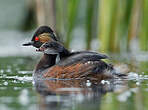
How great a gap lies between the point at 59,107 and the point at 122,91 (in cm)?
178

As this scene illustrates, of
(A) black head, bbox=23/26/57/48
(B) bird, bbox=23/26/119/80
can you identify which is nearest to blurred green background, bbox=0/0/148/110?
(B) bird, bbox=23/26/119/80

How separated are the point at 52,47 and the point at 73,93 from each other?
8.78ft

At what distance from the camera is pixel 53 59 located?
36.3ft

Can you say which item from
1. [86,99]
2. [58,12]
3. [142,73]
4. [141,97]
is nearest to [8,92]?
[86,99]

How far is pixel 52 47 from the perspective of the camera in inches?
418

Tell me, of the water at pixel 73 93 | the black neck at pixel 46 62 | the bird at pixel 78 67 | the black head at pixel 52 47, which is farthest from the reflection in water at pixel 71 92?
the black neck at pixel 46 62

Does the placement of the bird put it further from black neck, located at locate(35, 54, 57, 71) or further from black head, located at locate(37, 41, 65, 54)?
black neck, located at locate(35, 54, 57, 71)

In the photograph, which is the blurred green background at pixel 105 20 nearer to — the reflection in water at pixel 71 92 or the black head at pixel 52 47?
the black head at pixel 52 47

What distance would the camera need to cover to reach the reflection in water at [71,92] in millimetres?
7016

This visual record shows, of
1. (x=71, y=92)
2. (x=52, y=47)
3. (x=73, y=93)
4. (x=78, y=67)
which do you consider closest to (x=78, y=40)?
(x=52, y=47)

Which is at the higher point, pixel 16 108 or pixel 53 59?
pixel 53 59

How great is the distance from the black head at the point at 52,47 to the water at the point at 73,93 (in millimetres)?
678

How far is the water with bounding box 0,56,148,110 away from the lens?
6930mm

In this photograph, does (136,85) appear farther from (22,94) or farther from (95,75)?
(22,94)
